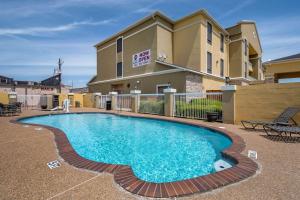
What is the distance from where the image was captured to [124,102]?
1738 cm

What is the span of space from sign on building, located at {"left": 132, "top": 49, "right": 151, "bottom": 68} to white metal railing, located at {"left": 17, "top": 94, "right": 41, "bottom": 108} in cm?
1320

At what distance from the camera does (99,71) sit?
27312 millimetres

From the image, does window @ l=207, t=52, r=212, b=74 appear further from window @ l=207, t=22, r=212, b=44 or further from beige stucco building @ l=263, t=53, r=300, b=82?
beige stucco building @ l=263, t=53, r=300, b=82

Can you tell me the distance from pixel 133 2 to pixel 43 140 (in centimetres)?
1073

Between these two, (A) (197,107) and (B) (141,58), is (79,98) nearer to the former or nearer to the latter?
(B) (141,58)

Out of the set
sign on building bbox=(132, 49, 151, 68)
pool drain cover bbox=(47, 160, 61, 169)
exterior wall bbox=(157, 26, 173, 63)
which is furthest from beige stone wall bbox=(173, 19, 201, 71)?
pool drain cover bbox=(47, 160, 61, 169)

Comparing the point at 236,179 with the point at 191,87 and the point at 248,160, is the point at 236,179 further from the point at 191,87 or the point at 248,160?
the point at 191,87

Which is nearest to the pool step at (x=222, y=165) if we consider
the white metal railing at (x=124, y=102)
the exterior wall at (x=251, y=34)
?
the white metal railing at (x=124, y=102)

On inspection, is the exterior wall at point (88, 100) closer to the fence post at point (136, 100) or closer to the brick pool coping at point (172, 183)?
the fence post at point (136, 100)

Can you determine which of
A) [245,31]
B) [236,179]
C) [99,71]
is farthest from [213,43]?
[236,179]

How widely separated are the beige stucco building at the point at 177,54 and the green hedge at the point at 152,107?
266 centimetres

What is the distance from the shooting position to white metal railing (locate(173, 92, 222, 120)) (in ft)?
35.0

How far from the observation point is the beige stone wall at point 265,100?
768 cm

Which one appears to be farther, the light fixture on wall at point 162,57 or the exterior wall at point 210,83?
the light fixture on wall at point 162,57
